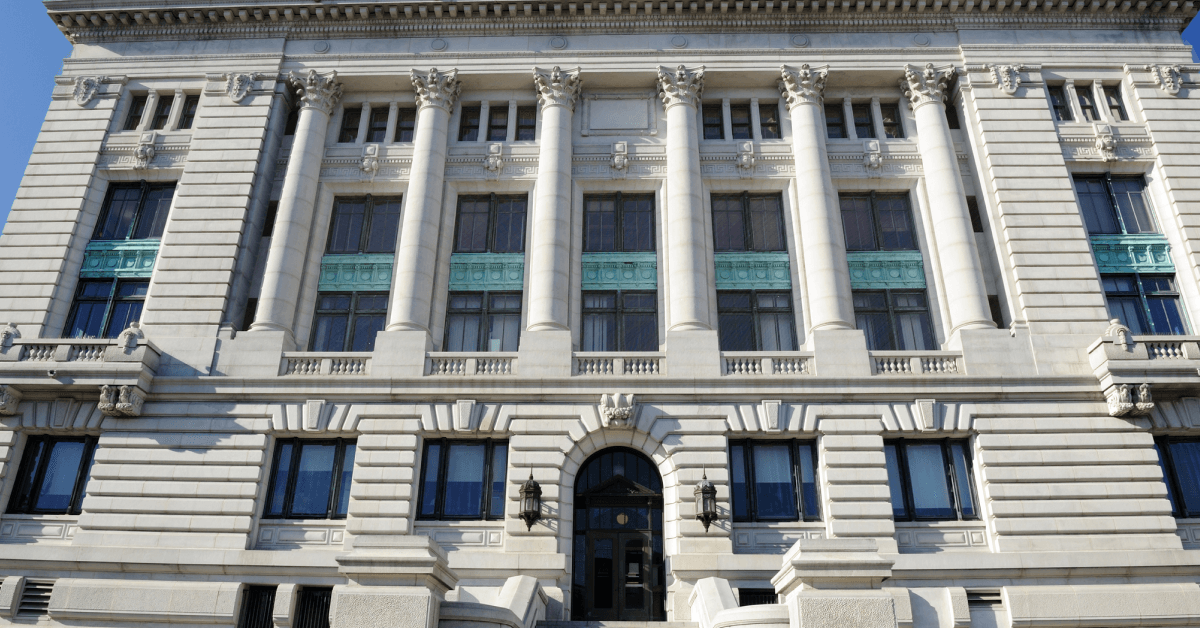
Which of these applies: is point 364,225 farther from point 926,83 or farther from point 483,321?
point 926,83

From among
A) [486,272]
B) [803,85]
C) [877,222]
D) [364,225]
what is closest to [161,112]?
[364,225]

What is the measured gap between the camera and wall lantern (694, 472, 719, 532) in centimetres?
2281

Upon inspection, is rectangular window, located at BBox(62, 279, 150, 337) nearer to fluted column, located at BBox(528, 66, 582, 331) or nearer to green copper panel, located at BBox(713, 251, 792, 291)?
fluted column, located at BBox(528, 66, 582, 331)

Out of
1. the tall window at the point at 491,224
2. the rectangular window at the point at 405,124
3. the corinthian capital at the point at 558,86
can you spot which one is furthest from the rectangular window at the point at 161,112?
the corinthian capital at the point at 558,86

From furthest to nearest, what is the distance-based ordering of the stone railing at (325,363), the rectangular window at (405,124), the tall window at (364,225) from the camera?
the rectangular window at (405,124) < the tall window at (364,225) < the stone railing at (325,363)

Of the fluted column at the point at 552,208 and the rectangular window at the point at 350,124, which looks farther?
the rectangular window at the point at 350,124

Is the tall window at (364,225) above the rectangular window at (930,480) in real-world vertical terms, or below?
above

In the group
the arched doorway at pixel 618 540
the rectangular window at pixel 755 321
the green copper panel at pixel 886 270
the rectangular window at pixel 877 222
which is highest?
the rectangular window at pixel 877 222

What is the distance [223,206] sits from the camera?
2867 cm

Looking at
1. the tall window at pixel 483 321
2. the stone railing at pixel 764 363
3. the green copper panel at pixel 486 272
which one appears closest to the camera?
the stone railing at pixel 764 363

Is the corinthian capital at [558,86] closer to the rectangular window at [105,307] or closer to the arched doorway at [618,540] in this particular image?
the arched doorway at [618,540]

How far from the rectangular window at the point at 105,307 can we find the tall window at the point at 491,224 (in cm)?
1074

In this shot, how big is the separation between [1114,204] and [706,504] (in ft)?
61.1

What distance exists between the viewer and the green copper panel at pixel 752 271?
27.9m
